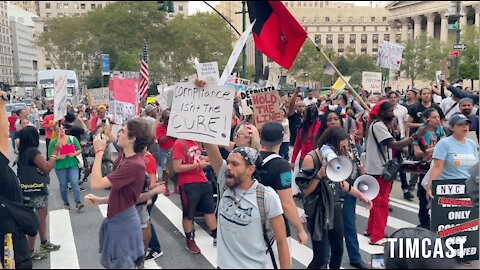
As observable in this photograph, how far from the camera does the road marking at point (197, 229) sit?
6.11 m

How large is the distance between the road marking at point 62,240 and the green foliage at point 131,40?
143 ft

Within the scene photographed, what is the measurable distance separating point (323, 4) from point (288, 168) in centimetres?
19460

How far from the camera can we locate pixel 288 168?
3949mm

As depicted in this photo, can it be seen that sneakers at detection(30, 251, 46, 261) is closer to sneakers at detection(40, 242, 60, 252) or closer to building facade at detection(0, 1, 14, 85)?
sneakers at detection(40, 242, 60, 252)

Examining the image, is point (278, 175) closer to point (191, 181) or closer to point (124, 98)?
point (191, 181)

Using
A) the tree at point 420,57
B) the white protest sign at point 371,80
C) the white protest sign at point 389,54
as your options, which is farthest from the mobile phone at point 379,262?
the tree at point 420,57

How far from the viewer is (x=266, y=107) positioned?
28.6ft

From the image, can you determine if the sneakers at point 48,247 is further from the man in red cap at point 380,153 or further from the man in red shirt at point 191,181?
the man in red cap at point 380,153

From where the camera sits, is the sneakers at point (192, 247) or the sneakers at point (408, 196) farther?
the sneakers at point (408, 196)

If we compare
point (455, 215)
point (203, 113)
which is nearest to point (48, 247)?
point (203, 113)

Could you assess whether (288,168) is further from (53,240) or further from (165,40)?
(165,40)

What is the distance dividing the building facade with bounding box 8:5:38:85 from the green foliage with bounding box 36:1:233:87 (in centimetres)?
4433

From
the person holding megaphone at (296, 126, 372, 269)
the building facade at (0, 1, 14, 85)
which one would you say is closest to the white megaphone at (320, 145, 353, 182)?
the person holding megaphone at (296, 126, 372, 269)

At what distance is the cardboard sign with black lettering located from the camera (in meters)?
5.40
